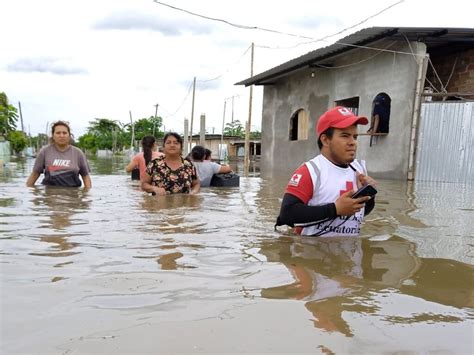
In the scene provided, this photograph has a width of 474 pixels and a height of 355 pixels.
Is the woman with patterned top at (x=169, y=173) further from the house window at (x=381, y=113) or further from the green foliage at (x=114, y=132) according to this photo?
the green foliage at (x=114, y=132)

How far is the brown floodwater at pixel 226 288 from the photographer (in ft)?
5.39

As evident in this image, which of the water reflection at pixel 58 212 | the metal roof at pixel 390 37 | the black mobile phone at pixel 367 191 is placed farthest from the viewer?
the metal roof at pixel 390 37

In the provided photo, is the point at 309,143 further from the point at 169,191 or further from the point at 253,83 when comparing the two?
the point at 169,191

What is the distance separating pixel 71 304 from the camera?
199 centimetres

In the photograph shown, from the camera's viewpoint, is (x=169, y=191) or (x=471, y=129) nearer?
(x=169, y=191)

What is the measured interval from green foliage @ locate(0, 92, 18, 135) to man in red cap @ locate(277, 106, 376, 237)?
43628mm

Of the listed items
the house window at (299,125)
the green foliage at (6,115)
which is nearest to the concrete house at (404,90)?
the house window at (299,125)

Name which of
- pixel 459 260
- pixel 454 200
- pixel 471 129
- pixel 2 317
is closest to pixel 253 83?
pixel 471 129

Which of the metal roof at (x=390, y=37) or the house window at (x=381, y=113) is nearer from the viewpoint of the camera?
the metal roof at (x=390, y=37)

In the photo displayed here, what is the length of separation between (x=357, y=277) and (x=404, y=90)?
1018 cm

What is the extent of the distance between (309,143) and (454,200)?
8940mm

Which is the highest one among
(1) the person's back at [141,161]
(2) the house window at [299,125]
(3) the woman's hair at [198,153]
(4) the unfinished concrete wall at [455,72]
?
(4) the unfinished concrete wall at [455,72]

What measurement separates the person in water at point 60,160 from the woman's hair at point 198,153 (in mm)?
2303

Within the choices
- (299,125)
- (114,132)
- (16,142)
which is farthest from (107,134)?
(299,125)
